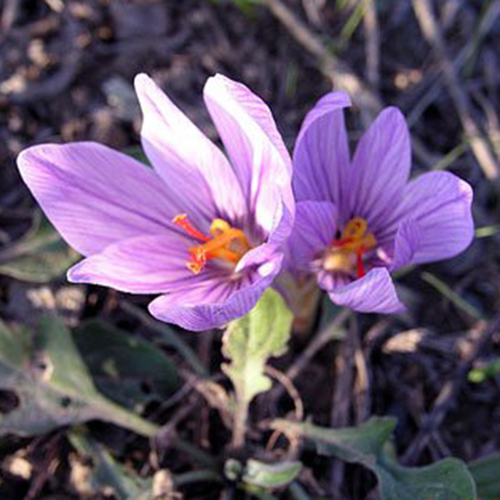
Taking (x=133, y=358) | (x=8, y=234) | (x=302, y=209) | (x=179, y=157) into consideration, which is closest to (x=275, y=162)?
(x=302, y=209)

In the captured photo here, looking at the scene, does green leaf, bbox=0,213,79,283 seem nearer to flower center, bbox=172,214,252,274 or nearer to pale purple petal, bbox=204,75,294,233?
flower center, bbox=172,214,252,274

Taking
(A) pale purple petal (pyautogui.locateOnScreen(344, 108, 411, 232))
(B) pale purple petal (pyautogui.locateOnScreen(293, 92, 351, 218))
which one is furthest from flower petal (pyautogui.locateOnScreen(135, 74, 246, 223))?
(A) pale purple petal (pyautogui.locateOnScreen(344, 108, 411, 232))

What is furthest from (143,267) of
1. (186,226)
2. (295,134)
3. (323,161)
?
(295,134)

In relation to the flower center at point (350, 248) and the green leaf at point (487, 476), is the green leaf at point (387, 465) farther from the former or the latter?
the flower center at point (350, 248)

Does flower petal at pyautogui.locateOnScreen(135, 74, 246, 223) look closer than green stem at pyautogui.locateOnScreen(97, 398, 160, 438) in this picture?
Yes

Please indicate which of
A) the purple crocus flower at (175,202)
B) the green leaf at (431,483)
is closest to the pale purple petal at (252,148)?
the purple crocus flower at (175,202)

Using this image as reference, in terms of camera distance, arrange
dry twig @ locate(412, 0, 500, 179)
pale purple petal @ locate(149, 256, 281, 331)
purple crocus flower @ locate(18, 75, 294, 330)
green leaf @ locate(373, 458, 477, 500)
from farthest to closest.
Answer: dry twig @ locate(412, 0, 500, 179) < green leaf @ locate(373, 458, 477, 500) < purple crocus flower @ locate(18, 75, 294, 330) < pale purple petal @ locate(149, 256, 281, 331)
